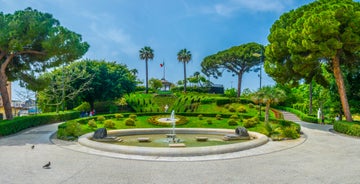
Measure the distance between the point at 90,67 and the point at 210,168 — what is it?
32.9 meters

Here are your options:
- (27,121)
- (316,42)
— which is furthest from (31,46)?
(316,42)

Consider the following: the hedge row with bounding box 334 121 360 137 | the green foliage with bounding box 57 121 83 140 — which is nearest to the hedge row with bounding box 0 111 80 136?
the green foliage with bounding box 57 121 83 140

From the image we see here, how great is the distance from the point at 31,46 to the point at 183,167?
17848mm

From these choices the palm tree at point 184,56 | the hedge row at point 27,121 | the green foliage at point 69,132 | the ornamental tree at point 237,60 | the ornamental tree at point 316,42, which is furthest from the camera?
the palm tree at point 184,56

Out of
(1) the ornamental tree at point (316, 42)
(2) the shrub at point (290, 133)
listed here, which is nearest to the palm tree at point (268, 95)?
(1) the ornamental tree at point (316, 42)

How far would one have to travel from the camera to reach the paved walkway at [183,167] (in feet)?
27.6

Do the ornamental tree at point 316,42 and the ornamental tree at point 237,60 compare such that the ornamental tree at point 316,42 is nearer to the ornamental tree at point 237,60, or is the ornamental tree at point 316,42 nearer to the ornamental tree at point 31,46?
the ornamental tree at point 31,46

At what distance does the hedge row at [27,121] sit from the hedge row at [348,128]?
77.3 ft

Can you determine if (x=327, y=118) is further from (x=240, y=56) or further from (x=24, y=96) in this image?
(x=24, y=96)

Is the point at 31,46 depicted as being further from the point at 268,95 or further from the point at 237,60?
the point at 237,60

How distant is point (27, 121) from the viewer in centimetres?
2142

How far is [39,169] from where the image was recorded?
9438 mm

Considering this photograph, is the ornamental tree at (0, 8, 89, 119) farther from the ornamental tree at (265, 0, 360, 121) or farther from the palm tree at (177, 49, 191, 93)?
the palm tree at (177, 49, 191, 93)

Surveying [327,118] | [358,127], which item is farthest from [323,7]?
[327,118]
